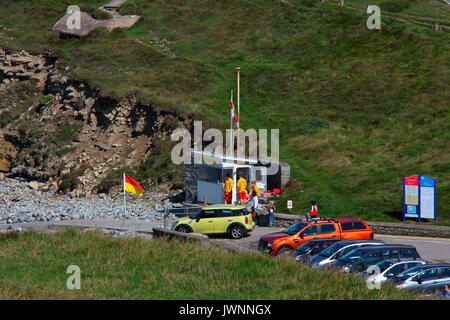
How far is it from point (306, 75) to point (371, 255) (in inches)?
1511

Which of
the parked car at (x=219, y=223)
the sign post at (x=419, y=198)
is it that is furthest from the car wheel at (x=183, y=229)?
the sign post at (x=419, y=198)

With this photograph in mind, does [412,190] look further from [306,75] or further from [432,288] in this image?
[306,75]

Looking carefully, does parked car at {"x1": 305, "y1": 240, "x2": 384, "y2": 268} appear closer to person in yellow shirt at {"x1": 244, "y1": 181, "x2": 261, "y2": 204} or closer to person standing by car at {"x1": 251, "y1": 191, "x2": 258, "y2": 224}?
person standing by car at {"x1": 251, "y1": 191, "x2": 258, "y2": 224}

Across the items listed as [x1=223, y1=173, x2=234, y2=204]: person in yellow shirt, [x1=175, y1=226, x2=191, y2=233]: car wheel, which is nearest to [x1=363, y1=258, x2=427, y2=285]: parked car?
[x1=175, y1=226, x2=191, y2=233]: car wheel

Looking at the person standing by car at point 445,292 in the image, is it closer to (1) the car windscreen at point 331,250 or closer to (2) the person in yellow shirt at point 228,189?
(1) the car windscreen at point 331,250

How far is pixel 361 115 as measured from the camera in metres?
49.7

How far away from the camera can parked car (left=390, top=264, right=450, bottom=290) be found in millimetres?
19359

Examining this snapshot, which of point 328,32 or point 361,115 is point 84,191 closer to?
point 361,115

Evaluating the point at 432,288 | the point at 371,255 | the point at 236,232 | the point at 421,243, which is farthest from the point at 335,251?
the point at 236,232

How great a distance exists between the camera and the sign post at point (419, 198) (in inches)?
1281

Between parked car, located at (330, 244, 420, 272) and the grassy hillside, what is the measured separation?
1109 centimetres

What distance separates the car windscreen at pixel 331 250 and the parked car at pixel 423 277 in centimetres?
394

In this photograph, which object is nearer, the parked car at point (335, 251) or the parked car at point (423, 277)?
the parked car at point (423, 277)
